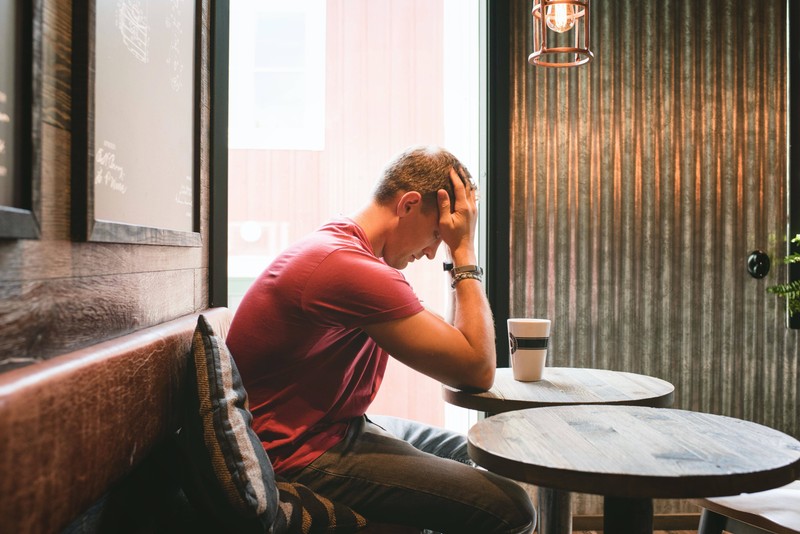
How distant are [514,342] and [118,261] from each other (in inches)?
39.7

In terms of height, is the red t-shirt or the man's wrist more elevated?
the man's wrist

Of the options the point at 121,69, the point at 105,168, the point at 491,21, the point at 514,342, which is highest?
the point at 491,21

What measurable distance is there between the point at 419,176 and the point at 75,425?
3.62ft

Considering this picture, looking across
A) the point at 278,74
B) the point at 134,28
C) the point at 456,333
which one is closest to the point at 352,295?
the point at 456,333

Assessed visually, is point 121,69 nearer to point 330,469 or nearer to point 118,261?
point 118,261

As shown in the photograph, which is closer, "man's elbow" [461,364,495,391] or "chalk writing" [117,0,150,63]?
"chalk writing" [117,0,150,63]

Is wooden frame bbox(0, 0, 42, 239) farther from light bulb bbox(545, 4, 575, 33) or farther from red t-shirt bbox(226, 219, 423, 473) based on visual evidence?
light bulb bbox(545, 4, 575, 33)

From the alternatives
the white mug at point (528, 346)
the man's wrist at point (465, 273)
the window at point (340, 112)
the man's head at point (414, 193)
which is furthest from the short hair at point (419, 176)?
the window at point (340, 112)

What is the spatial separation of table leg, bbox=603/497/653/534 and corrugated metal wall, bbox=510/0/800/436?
1.80 metres

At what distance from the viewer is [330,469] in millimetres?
1380

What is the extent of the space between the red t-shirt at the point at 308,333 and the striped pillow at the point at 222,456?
0.79ft

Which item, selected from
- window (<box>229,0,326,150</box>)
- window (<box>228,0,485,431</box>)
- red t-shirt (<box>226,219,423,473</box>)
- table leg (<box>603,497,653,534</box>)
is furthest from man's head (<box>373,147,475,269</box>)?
window (<box>229,0,326,150</box>)

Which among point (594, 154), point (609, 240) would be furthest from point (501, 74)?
point (609, 240)

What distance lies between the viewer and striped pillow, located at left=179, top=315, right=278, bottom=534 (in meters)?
1.07
